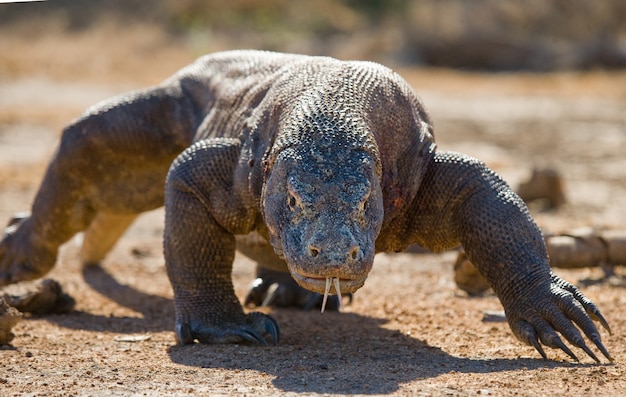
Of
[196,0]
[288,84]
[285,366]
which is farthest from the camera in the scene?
[196,0]

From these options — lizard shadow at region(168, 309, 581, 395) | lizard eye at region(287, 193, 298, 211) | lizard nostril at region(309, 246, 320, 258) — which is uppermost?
lizard eye at region(287, 193, 298, 211)

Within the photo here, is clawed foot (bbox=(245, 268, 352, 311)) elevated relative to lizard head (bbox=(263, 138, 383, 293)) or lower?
lower

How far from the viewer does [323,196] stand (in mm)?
4355

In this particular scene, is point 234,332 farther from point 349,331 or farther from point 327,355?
point 349,331

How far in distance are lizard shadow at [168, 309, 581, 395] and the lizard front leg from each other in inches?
6.7

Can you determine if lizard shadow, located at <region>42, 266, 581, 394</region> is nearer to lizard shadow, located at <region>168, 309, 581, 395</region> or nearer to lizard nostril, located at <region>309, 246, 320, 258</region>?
lizard shadow, located at <region>168, 309, 581, 395</region>

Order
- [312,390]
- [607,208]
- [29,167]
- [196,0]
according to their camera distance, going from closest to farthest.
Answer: [312,390] → [607,208] → [29,167] → [196,0]

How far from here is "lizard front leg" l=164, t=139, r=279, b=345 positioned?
5484 millimetres

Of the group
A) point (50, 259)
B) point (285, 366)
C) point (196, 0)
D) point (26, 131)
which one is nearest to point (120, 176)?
point (50, 259)

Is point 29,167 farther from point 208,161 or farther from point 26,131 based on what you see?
point 208,161

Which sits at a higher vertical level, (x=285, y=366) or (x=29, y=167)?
(x=29, y=167)

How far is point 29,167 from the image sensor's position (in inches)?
531

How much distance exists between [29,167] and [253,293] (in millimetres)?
7252

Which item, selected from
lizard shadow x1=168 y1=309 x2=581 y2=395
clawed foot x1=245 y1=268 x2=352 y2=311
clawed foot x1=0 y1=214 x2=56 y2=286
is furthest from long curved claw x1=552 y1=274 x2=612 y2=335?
clawed foot x1=0 y1=214 x2=56 y2=286
